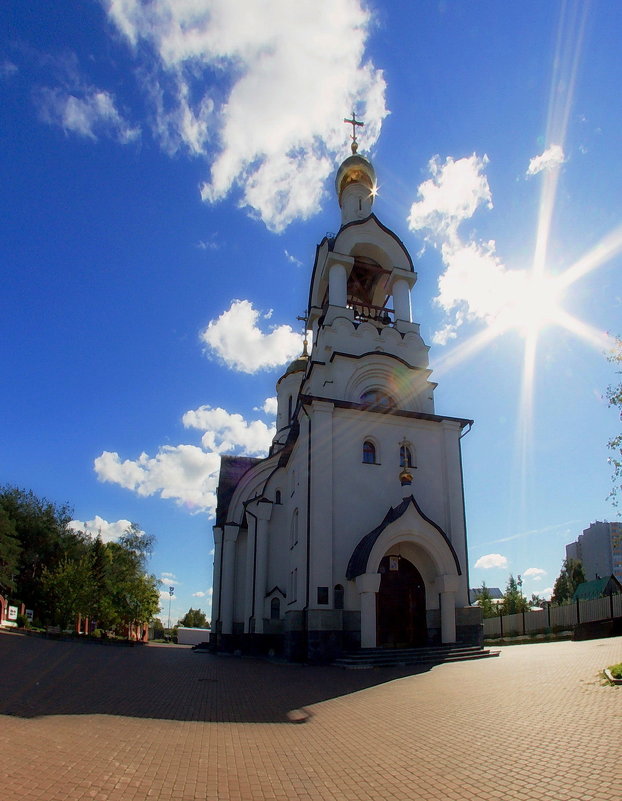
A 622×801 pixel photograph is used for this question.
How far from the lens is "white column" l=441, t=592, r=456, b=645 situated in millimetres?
17484

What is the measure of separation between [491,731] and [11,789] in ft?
16.3

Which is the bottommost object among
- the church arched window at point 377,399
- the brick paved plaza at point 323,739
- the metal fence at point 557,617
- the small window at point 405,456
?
the metal fence at point 557,617

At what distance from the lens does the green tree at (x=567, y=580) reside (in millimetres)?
60397

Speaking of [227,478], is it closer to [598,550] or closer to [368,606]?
[368,606]

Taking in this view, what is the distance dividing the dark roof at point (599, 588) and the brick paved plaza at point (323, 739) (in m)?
23.1

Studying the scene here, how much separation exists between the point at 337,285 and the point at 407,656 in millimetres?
14452

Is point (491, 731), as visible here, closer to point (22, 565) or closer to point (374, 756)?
point (374, 756)

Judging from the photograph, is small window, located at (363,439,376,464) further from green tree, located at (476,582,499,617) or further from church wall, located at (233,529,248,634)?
green tree, located at (476,582,499,617)

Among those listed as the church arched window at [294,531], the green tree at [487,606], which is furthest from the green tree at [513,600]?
the church arched window at [294,531]

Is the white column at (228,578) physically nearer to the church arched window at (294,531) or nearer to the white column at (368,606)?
the church arched window at (294,531)

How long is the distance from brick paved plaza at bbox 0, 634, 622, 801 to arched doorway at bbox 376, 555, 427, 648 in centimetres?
676

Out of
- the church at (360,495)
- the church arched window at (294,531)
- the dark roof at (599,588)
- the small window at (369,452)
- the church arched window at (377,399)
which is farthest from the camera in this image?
the dark roof at (599,588)

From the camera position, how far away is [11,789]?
4527 mm

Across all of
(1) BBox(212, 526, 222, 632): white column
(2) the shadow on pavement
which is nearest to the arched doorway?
(2) the shadow on pavement
